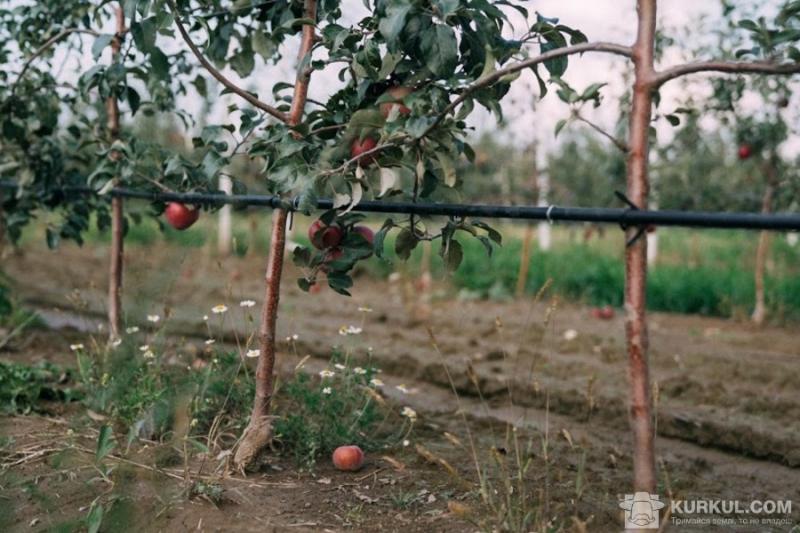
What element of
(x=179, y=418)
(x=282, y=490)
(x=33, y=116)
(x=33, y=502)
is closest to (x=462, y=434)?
(x=282, y=490)

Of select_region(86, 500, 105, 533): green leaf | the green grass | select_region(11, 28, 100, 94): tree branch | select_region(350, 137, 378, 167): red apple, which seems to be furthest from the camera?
the green grass

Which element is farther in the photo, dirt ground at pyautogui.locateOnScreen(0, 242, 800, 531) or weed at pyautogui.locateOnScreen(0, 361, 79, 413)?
weed at pyautogui.locateOnScreen(0, 361, 79, 413)

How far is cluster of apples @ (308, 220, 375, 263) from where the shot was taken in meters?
2.57

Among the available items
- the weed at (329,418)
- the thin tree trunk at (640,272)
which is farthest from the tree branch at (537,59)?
the weed at (329,418)

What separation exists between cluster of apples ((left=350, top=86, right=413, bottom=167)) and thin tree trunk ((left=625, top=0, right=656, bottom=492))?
0.61 m

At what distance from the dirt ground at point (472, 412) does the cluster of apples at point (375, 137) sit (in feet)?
1.73

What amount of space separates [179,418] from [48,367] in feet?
5.39

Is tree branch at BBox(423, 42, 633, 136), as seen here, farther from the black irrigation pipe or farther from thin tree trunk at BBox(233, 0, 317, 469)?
thin tree trunk at BBox(233, 0, 317, 469)

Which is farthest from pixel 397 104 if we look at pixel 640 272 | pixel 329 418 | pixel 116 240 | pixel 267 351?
pixel 116 240

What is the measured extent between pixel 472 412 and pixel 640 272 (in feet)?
7.65

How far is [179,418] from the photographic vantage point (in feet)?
8.09

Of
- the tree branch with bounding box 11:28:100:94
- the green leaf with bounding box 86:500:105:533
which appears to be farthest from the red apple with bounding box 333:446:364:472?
the tree branch with bounding box 11:28:100:94

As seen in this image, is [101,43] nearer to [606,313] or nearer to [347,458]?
[347,458]

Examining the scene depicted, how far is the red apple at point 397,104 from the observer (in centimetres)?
224
